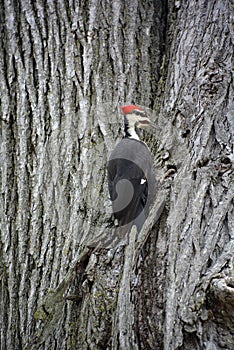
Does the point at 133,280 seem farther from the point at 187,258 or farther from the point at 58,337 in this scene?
the point at 58,337

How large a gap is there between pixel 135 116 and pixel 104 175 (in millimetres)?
311

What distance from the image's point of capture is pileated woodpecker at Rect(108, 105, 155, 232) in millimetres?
1899

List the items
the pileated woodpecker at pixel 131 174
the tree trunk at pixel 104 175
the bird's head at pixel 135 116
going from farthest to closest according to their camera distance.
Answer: the bird's head at pixel 135 116 → the pileated woodpecker at pixel 131 174 → the tree trunk at pixel 104 175

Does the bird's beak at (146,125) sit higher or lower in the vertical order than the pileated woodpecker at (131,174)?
higher

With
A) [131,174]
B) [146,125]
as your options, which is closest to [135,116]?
[146,125]

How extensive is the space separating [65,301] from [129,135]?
2.61 feet

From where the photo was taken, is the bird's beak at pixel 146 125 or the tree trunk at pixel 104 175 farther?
the bird's beak at pixel 146 125

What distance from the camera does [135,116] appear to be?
2.05 m

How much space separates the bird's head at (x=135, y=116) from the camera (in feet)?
6.73

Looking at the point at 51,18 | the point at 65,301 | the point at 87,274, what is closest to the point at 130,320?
the point at 87,274

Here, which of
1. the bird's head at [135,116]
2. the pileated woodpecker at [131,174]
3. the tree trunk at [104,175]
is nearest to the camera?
the tree trunk at [104,175]

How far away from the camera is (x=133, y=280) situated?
1530mm

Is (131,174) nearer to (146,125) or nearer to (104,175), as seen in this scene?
(104,175)

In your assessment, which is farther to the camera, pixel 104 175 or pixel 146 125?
pixel 146 125
